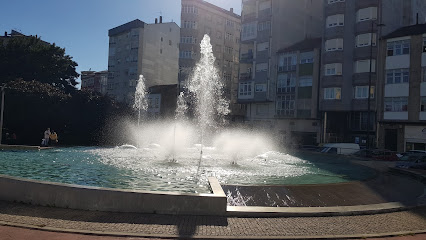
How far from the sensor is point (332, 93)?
4650 centimetres

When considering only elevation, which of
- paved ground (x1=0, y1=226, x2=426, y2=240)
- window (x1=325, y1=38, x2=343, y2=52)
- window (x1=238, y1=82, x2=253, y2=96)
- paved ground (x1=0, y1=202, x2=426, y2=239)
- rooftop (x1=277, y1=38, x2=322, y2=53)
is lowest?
paved ground (x1=0, y1=226, x2=426, y2=240)

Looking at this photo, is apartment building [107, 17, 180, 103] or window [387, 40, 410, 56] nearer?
window [387, 40, 410, 56]

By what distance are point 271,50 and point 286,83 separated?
6326 millimetres

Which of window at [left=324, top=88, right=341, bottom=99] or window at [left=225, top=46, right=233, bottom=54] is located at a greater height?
window at [left=225, top=46, right=233, bottom=54]

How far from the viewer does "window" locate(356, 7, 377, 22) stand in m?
43.8

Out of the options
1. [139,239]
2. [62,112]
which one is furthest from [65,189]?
[62,112]

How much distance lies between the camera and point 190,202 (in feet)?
27.1

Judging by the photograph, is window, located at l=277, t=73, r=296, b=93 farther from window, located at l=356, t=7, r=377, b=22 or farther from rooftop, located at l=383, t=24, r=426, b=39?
rooftop, located at l=383, t=24, r=426, b=39

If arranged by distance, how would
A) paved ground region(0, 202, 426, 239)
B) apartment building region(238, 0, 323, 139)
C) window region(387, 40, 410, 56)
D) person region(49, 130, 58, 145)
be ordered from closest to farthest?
paved ground region(0, 202, 426, 239), person region(49, 130, 58, 145), window region(387, 40, 410, 56), apartment building region(238, 0, 323, 139)

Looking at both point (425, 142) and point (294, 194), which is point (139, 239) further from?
point (425, 142)

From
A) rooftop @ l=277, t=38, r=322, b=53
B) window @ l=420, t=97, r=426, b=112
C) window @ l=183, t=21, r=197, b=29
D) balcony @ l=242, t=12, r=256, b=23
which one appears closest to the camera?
window @ l=420, t=97, r=426, b=112

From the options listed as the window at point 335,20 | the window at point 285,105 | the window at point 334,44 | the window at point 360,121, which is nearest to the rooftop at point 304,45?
the window at point 334,44

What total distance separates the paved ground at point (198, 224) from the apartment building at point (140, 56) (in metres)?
63.2

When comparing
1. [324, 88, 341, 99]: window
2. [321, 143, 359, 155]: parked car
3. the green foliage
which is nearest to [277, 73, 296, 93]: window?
[324, 88, 341, 99]: window
